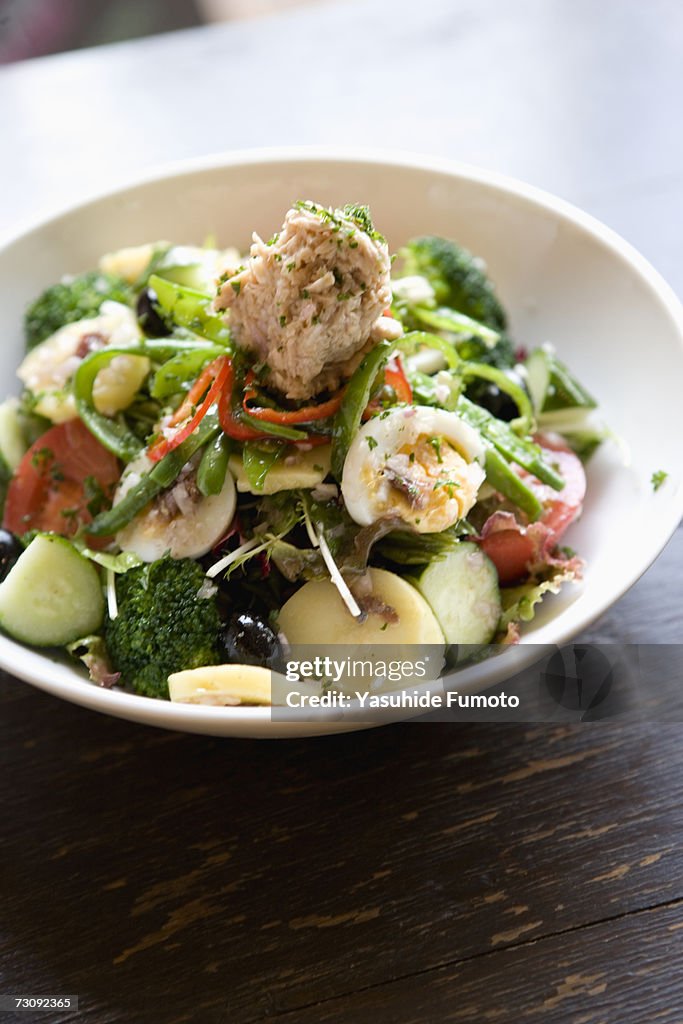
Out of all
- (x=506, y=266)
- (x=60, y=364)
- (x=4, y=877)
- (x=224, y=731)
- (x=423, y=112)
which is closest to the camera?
(x=224, y=731)

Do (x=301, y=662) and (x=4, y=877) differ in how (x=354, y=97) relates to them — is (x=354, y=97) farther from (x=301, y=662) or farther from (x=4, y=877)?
(x=4, y=877)

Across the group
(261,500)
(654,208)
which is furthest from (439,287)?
(654,208)

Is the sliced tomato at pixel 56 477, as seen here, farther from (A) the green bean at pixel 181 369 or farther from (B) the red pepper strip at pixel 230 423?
(B) the red pepper strip at pixel 230 423

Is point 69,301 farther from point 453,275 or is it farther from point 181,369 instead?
point 453,275

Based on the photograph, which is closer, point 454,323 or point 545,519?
point 545,519

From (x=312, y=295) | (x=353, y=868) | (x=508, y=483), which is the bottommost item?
(x=353, y=868)

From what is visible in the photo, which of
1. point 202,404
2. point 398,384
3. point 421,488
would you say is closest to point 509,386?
point 398,384

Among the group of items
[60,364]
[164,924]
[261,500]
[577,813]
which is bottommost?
[164,924]
